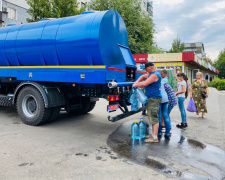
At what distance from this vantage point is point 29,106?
231 inches

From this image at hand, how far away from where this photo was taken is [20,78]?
19.4 feet

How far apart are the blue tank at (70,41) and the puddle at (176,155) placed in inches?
77.6

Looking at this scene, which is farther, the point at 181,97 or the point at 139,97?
the point at 181,97

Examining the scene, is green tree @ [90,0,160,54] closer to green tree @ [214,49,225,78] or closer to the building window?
the building window

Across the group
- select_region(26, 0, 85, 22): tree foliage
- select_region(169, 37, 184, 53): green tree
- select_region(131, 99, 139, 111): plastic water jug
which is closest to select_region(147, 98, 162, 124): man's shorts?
select_region(131, 99, 139, 111): plastic water jug

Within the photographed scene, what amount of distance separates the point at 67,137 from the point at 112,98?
140cm

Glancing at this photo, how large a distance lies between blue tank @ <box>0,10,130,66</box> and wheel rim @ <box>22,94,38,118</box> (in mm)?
976

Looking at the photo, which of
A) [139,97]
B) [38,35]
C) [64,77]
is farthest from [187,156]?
[38,35]

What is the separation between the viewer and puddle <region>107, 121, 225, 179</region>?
126 inches

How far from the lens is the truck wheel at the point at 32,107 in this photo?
18.1 feet

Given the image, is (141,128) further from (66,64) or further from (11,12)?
(11,12)

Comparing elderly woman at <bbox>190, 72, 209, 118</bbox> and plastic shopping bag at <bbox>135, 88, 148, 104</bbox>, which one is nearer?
plastic shopping bag at <bbox>135, 88, 148, 104</bbox>

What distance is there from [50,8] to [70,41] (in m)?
12.5

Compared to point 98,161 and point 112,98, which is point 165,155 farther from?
point 112,98
